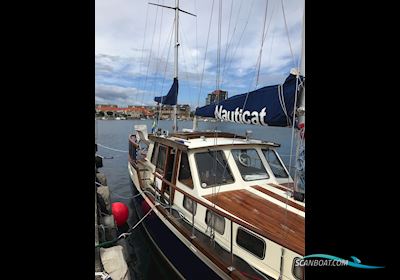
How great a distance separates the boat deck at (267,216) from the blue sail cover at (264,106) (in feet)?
3.97

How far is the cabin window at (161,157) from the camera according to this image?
5.65 m

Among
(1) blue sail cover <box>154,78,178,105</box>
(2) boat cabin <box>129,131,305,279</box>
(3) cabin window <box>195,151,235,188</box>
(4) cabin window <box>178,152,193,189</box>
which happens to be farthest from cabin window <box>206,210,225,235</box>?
(1) blue sail cover <box>154,78,178,105</box>

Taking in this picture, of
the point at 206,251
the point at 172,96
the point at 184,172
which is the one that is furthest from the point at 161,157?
the point at 172,96

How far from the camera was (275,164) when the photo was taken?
16.7 feet

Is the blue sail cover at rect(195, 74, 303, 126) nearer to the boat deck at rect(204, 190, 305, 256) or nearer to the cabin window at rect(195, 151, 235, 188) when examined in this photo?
the cabin window at rect(195, 151, 235, 188)

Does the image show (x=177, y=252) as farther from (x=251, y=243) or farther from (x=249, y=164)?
(x=249, y=164)

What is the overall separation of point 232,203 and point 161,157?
2510mm

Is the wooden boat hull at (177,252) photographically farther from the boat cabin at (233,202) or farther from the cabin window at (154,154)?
the cabin window at (154,154)
